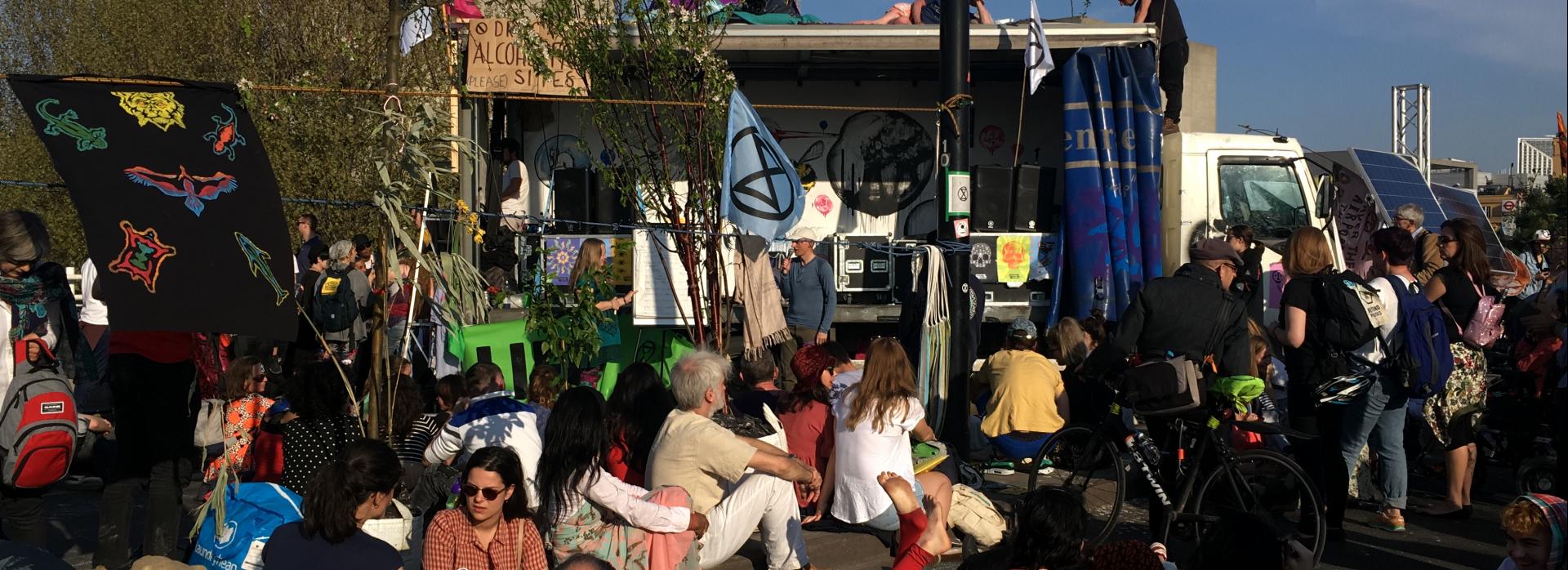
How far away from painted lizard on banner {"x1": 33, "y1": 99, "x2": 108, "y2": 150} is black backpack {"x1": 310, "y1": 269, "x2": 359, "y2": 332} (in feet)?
18.2

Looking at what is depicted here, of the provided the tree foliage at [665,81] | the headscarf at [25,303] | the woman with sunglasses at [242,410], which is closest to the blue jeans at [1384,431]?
the tree foliage at [665,81]

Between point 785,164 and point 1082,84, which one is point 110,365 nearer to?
point 785,164

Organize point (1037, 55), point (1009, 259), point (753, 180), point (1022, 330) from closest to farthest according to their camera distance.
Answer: point (753, 180) < point (1022, 330) < point (1037, 55) < point (1009, 259)

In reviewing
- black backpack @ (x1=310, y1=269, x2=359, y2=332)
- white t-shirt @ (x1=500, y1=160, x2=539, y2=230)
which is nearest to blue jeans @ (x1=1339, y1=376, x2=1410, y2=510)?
black backpack @ (x1=310, y1=269, x2=359, y2=332)

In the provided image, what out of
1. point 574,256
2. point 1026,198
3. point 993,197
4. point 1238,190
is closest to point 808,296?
point 574,256

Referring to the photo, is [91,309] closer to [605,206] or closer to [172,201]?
[605,206]

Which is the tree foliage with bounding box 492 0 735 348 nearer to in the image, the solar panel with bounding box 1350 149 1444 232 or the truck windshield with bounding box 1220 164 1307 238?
the truck windshield with bounding box 1220 164 1307 238

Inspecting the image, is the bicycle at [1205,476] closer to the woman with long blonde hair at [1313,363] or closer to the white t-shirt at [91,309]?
the woman with long blonde hair at [1313,363]

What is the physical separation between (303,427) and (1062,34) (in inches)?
343

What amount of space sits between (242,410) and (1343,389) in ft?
19.6

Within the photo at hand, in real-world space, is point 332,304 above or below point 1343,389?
above

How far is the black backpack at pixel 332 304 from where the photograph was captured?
10.7m

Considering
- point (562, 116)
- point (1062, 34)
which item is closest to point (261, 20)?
point (562, 116)

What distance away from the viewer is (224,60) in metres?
23.1
